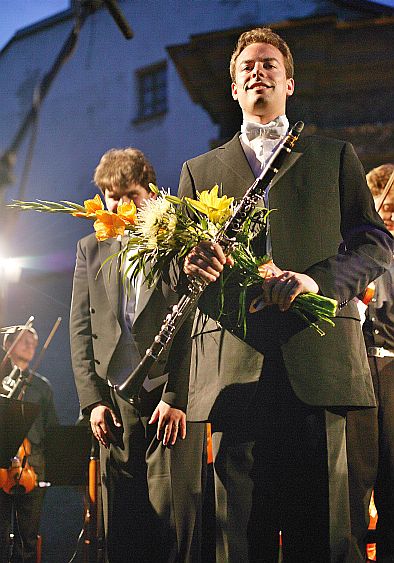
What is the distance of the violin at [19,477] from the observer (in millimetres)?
4656

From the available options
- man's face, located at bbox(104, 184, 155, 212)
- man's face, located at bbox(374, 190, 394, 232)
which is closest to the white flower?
man's face, located at bbox(104, 184, 155, 212)

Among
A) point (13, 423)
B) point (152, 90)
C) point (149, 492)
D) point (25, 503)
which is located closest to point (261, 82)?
point (149, 492)

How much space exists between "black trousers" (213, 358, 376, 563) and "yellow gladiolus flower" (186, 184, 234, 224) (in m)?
0.41

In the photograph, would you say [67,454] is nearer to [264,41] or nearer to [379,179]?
[379,179]

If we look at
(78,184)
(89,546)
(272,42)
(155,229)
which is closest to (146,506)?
(89,546)

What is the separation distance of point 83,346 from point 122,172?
2.44 ft

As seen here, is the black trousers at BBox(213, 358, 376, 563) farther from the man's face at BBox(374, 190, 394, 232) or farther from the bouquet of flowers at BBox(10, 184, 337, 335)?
the man's face at BBox(374, 190, 394, 232)

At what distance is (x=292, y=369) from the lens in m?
1.83

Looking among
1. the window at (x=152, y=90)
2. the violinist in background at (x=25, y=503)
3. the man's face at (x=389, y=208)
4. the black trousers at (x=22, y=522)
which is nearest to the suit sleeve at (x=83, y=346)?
the man's face at (x=389, y=208)

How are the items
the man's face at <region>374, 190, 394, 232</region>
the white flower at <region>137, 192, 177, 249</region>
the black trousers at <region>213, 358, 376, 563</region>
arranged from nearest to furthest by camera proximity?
the black trousers at <region>213, 358, 376, 563</region>, the white flower at <region>137, 192, 177, 249</region>, the man's face at <region>374, 190, 394, 232</region>

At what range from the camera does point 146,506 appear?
8.63 feet

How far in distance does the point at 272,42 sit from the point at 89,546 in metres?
2.39

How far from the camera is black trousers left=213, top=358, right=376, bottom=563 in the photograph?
179cm

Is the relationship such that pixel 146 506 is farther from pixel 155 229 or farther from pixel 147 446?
pixel 155 229
